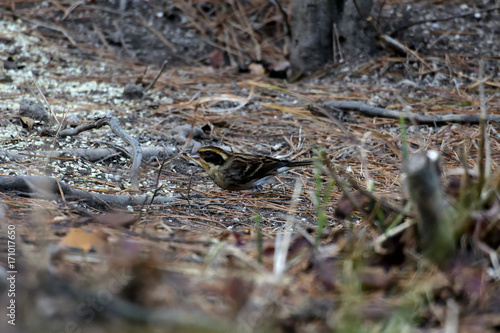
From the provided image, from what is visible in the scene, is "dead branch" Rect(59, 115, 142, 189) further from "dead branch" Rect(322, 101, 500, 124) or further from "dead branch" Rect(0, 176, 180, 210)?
"dead branch" Rect(322, 101, 500, 124)

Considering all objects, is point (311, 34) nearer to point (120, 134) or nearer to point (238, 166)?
point (238, 166)

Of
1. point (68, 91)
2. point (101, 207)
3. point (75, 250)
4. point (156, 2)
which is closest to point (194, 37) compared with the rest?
point (156, 2)

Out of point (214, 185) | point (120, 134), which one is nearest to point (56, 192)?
point (120, 134)

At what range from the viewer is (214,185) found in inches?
207

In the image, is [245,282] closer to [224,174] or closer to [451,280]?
[451,280]

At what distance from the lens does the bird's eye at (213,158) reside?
4.89 m

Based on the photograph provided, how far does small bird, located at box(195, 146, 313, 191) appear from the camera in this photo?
16.0 feet

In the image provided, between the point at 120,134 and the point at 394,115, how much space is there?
2.67m

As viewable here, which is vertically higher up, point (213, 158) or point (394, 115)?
point (394, 115)

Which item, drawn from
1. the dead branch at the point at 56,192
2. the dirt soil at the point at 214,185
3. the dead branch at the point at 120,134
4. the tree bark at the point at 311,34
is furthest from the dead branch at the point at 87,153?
the tree bark at the point at 311,34

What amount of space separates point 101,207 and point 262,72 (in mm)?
3989

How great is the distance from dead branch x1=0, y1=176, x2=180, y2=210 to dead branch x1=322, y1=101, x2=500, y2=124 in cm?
261

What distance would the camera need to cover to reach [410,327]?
2.02 m

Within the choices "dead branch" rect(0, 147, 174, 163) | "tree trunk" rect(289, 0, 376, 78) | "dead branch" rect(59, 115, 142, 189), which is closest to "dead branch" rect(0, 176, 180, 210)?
"dead branch" rect(59, 115, 142, 189)
